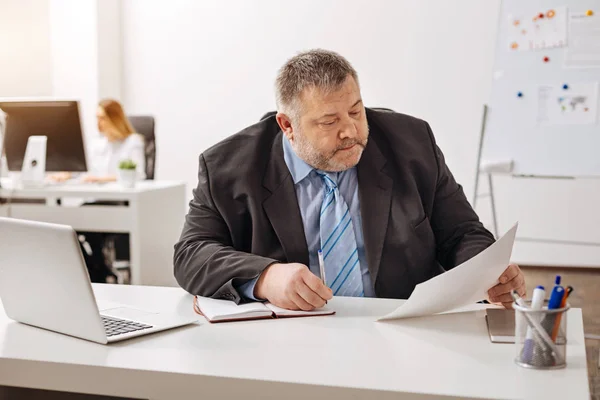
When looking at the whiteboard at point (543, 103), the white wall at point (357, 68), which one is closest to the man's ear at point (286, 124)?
the whiteboard at point (543, 103)

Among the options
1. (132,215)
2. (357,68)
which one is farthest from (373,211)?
(357,68)

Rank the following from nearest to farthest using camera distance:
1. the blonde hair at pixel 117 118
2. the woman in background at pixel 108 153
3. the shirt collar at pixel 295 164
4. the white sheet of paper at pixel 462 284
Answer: the white sheet of paper at pixel 462 284, the shirt collar at pixel 295 164, the woman in background at pixel 108 153, the blonde hair at pixel 117 118

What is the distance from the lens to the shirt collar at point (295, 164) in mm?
1794

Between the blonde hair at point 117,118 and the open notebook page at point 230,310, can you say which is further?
the blonde hair at point 117,118

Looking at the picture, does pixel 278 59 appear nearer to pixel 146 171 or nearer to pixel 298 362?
pixel 146 171

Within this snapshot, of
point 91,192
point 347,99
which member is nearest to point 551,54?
point 91,192

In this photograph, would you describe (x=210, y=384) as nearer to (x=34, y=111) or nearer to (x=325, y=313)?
(x=325, y=313)

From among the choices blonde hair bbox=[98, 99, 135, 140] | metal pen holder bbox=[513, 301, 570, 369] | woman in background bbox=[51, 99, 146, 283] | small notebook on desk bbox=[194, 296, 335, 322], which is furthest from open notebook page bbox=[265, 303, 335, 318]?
blonde hair bbox=[98, 99, 135, 140]

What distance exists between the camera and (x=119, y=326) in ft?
4.27

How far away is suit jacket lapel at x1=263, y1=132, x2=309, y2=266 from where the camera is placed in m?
1.71

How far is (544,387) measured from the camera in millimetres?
1005

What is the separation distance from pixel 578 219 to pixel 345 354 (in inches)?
171

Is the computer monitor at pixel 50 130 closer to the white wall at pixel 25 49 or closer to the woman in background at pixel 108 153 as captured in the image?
the woman in background at pixel 108 153

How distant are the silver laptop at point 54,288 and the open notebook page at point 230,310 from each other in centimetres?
5
